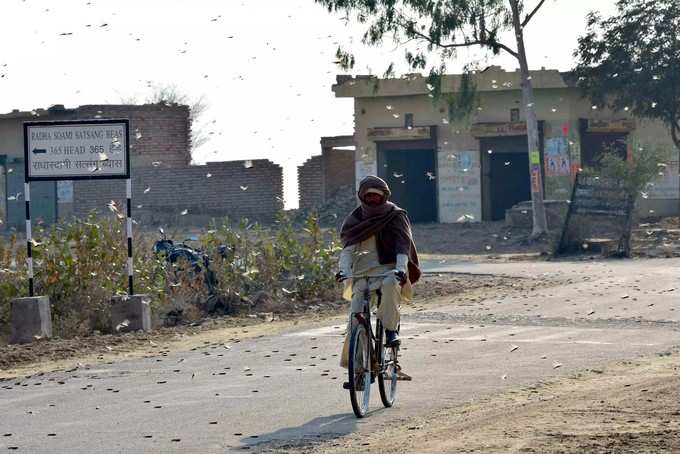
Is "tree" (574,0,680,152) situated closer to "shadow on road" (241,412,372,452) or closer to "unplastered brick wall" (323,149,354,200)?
"unplastered brick wall" (323,149,354,200)

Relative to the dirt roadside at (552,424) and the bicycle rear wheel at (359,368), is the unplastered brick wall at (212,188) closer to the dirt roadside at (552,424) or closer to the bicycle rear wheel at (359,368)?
the dirt roadside at (552,424)

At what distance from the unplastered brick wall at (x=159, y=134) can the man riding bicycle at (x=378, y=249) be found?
1765 inches

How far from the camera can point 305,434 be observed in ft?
32.5

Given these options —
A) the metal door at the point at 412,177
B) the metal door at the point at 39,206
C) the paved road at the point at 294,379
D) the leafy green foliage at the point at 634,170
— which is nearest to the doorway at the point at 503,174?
the metal door at the point at 412,177

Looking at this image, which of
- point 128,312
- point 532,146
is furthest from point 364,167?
point 128,312

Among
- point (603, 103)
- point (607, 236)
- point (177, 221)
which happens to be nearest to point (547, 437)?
point (607, 236)

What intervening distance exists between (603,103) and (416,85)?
689 centimetres

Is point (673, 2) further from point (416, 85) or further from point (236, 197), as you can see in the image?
point (236, 197)

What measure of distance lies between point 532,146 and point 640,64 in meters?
7.15

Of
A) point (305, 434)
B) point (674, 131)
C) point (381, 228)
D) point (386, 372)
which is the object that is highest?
point (674, 131)

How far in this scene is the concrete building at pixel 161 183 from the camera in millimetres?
55438

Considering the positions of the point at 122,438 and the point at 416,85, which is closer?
the point at 122,438

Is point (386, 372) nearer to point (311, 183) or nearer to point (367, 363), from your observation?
point (367, 363)

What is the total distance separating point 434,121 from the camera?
5234 cm
